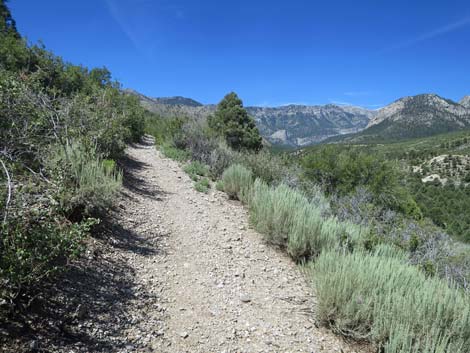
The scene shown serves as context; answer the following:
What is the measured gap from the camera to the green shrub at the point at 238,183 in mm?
6750

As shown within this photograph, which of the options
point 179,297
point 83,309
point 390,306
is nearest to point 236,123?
point 179,297

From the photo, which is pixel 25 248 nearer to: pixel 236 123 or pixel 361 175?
pixel 361 175

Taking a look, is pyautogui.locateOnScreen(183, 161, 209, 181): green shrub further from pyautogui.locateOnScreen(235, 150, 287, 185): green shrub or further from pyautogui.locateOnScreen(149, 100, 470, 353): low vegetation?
pyautogui.locateOnScreen(235, 150, 287, 185): green shrub

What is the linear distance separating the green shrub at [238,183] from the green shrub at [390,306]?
3618 millimetres

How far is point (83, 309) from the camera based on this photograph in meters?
2.39

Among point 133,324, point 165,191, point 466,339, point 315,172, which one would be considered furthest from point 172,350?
point 315,172

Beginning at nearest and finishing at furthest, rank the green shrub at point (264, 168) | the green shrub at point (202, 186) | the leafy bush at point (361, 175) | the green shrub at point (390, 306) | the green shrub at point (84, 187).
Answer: the green shrub at point (390, 306)
the green shrub at point (84, 187)
the green shrub at point (202, 186)
the green shrub at point (264, 168)
the leafy bush at point (361, 175)

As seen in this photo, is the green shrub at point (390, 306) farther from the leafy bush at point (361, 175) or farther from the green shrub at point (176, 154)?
the leafy bush at point (361, 175)

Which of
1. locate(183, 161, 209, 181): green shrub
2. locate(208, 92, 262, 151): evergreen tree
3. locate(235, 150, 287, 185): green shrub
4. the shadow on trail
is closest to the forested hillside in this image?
the shadow on trail

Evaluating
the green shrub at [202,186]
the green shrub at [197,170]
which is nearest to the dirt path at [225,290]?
the green shrub at [202,186]

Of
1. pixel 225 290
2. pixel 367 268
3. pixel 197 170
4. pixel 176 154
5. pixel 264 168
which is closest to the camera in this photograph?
pixel 367 268

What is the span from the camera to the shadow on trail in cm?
195

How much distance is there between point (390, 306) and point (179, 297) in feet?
7.08

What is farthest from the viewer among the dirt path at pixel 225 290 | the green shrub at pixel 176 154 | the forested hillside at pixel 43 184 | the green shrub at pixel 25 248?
the green shrub at pixel 176 154
